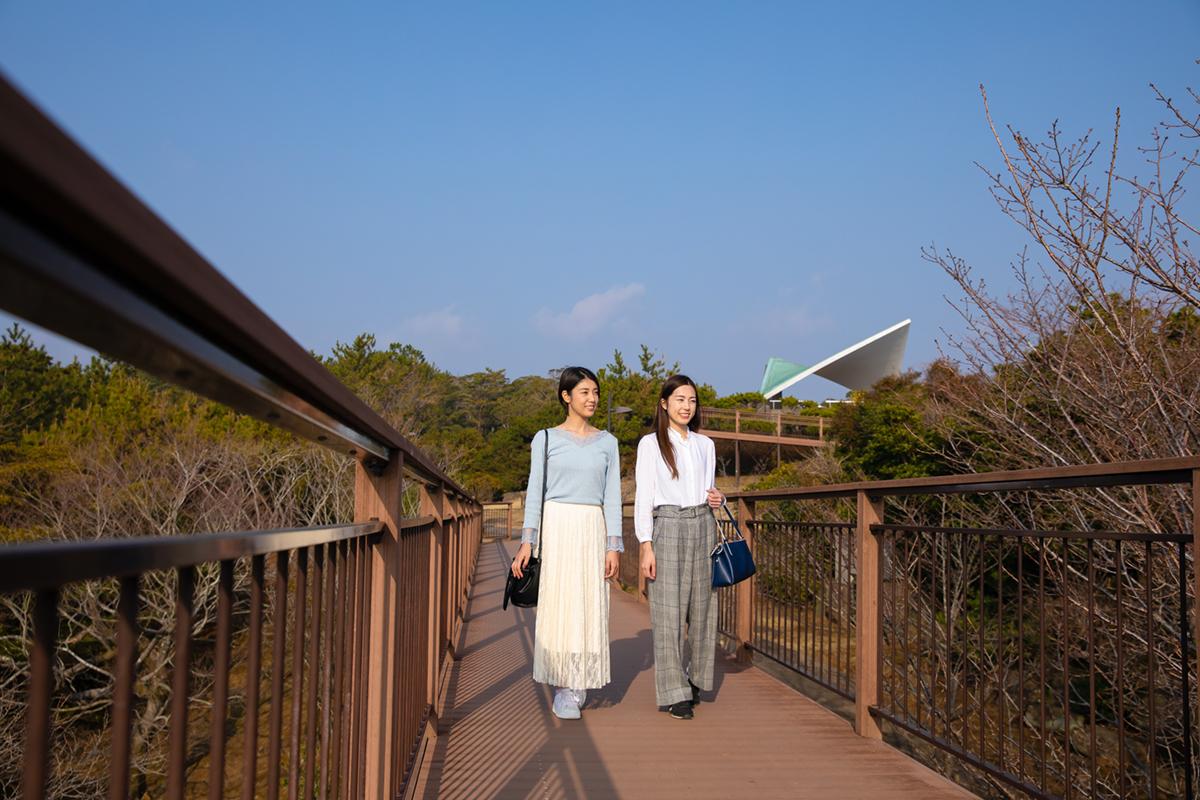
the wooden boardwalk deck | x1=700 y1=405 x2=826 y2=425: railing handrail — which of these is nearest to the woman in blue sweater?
the wooden boardwalk deck

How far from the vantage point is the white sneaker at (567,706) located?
4.91 metres

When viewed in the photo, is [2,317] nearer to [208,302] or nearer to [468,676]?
[208,302]

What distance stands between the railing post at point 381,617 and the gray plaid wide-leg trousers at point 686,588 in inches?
98.6

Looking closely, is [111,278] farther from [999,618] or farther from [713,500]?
[713,500]

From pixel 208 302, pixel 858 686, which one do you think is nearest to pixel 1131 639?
pixel 858 686

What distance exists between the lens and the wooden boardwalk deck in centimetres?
375

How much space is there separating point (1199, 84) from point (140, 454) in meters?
21.3

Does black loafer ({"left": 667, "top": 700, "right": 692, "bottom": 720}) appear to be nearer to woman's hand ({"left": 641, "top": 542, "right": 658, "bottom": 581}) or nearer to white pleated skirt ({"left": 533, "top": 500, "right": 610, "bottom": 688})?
white pleated skirt ({"left": 533, "top": 500, "right": 610, "bottom": 688})

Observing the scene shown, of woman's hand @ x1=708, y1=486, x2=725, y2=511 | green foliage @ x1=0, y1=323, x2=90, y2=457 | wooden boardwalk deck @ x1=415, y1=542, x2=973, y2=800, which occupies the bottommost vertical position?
wooden boardwalk deck @ x1=415, y1=542, x2=973, y2=800

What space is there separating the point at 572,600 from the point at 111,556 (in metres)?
4.27

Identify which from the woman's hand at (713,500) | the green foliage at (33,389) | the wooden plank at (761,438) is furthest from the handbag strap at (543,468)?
the wooden plank at (761,438)

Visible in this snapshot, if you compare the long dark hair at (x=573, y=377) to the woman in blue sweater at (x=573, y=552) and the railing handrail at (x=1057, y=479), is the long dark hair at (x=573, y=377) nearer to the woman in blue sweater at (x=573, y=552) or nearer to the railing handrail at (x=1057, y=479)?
the woman in blue sweater at (x=573, y=552)

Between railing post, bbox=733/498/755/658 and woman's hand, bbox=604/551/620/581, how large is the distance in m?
1.87

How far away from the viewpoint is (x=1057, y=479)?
3.05 metres
